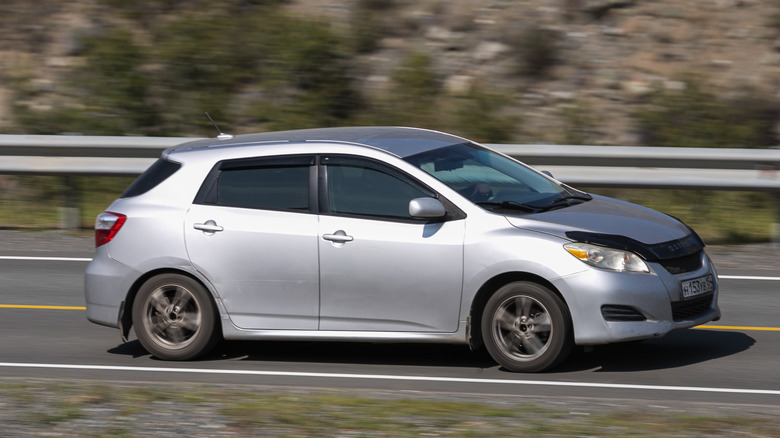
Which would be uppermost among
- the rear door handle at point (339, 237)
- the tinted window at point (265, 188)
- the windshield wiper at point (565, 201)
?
the tinted window at point (265, 188)

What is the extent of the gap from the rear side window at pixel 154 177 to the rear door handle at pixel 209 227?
1.90ft

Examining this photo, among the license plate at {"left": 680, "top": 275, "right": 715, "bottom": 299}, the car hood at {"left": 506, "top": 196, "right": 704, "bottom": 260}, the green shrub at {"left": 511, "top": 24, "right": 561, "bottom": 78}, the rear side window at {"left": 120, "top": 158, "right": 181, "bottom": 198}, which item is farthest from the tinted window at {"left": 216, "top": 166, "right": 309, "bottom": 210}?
the green shrub at {"left": 511, "top": 24, "right": 561, "bottom": 78}

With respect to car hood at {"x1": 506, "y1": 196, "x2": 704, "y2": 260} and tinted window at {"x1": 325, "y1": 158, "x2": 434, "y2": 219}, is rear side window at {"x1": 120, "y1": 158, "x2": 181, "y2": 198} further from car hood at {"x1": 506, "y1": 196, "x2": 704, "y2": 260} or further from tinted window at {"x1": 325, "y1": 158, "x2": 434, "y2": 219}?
car hood at {"x1": 506, "y1": 196, "x2": 704, "y2": 260}

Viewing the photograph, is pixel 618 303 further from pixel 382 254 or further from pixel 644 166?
pixel 644 166

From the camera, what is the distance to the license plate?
7318mm

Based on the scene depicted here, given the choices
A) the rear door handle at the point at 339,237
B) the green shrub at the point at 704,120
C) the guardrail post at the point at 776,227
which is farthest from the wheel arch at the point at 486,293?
the green shrub at the point at 704,120

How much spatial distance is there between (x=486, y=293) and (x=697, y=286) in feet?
4.55

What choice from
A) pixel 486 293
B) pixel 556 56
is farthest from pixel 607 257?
pixel 556 56

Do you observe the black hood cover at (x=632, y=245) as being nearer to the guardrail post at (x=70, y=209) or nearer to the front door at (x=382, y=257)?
the front door at (x=382, y=257)

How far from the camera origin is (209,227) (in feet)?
25.9

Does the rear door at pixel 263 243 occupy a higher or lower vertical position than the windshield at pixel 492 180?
lower

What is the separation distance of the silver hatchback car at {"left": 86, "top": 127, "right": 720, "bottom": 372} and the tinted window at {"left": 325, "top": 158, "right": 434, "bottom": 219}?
0.01 meters

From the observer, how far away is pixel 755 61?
20578mm

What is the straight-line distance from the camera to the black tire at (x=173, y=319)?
7.95m
